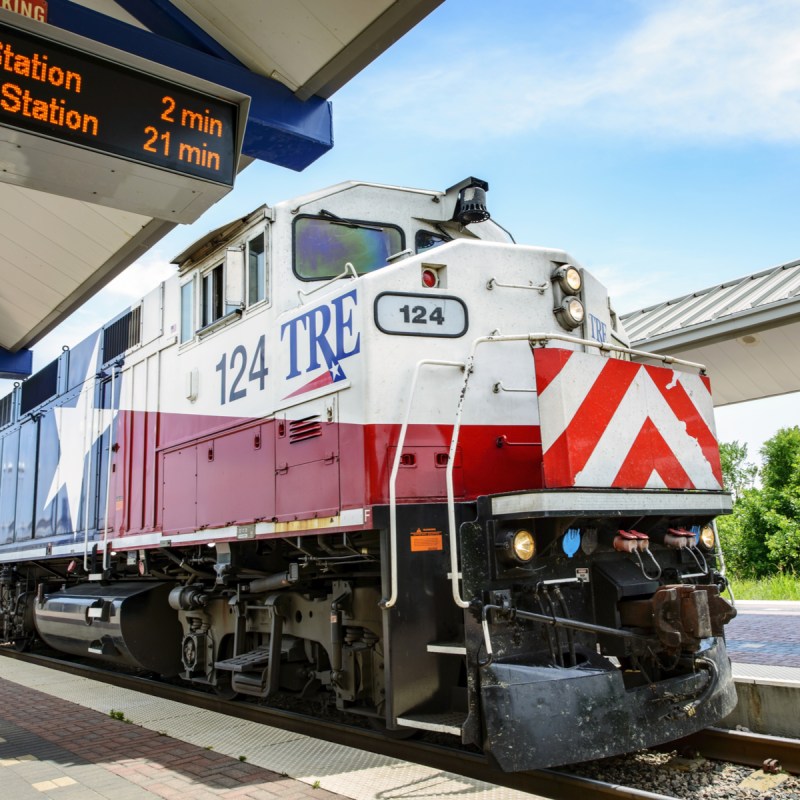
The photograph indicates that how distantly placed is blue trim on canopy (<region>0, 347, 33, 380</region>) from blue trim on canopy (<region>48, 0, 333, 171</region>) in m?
9.92

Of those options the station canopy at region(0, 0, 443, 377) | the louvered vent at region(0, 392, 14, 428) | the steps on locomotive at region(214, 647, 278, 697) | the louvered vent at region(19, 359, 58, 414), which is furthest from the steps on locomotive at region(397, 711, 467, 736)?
the louvered vent at region(0, 392, 14, 428)

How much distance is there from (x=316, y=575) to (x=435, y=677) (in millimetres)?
1261

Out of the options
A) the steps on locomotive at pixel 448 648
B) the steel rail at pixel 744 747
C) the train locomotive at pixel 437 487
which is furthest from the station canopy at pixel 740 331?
the steps on locomotive at pixel 448 648

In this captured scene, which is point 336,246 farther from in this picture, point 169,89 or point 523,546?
point 523,546

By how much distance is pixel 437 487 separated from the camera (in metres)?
4.46

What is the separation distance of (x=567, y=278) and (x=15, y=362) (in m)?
13.5

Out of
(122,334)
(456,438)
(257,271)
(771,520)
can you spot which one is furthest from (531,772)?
(771,520)

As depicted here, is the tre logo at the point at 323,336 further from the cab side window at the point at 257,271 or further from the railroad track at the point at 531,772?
the railroad track at the point at 531,772

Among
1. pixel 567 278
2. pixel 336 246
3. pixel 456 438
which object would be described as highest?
pixel 336 246

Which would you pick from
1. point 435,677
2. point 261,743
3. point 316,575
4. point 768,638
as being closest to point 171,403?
point 316,575

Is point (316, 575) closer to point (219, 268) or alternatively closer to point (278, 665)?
point (278, 665)

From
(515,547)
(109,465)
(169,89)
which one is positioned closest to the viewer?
(515,547)

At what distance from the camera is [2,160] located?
482 centimetres

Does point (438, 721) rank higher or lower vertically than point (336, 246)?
lower
